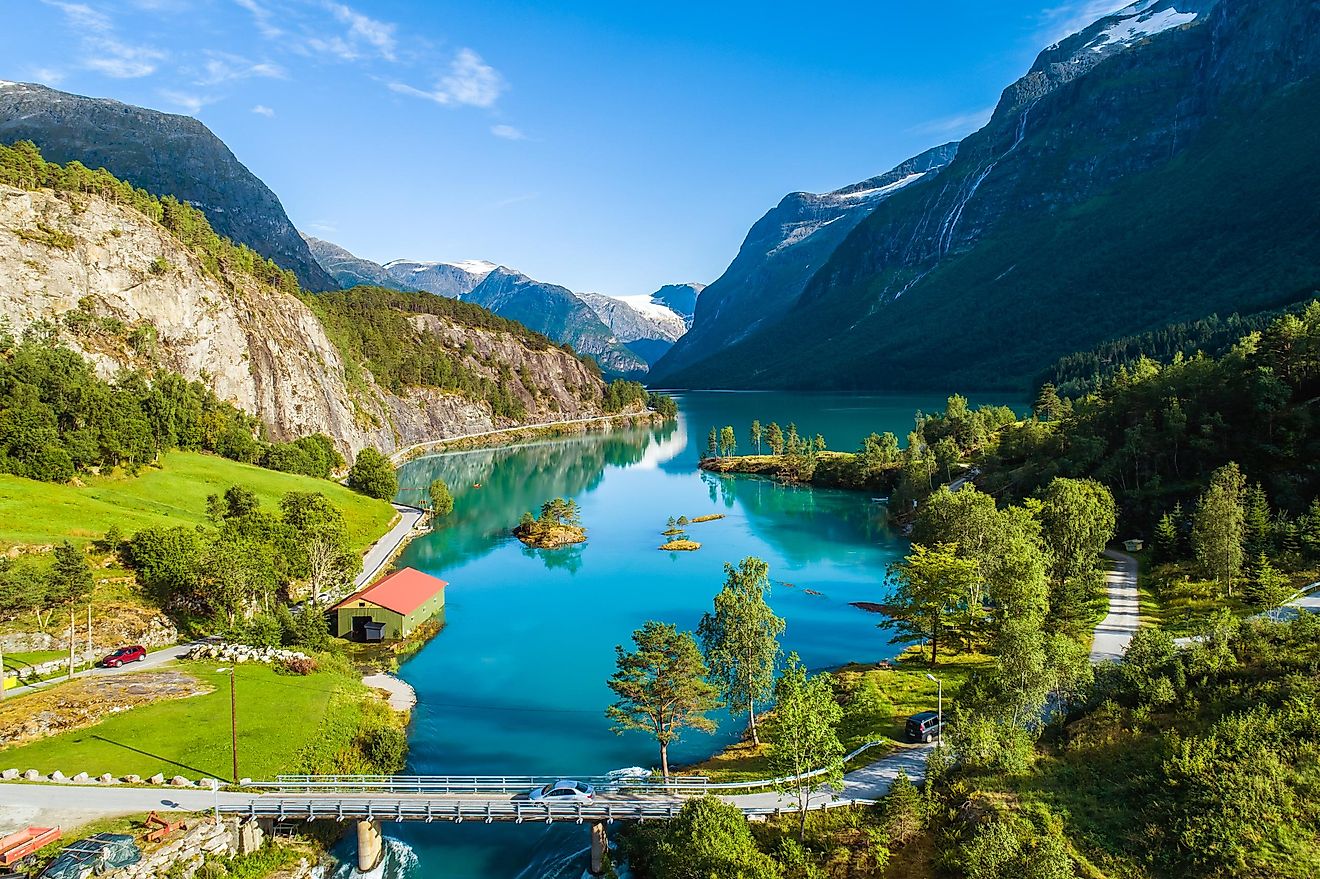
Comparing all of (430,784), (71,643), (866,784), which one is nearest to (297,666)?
(71,643)

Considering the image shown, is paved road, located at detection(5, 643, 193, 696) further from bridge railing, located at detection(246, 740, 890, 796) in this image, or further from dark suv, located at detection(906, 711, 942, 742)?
dark suv, located at detection(906, 711, 942, 742)

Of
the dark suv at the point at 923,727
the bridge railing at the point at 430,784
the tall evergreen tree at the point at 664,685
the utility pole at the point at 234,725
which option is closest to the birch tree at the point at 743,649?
the tall evergreen tree at the point at 664,685

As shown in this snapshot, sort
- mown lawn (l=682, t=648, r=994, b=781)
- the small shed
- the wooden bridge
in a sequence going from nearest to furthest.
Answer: the wooden bridge
mown lawn (l=682, t=648, r=994, b=781)
the small shed

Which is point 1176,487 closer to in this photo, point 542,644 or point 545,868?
point 542,644

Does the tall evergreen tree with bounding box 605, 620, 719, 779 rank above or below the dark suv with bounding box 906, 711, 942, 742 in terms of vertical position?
above

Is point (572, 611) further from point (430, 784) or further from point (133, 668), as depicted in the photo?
point (430, 784)

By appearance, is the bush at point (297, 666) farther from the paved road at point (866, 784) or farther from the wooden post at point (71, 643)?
the paved road at point (866, 784)

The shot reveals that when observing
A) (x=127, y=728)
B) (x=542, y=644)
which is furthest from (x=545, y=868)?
(x=542, y=644)

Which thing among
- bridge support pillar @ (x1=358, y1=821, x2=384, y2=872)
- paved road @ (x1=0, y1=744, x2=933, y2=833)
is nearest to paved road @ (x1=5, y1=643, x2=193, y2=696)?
paved road @ (x1=0, y1=744, x2=933, y2=833)
